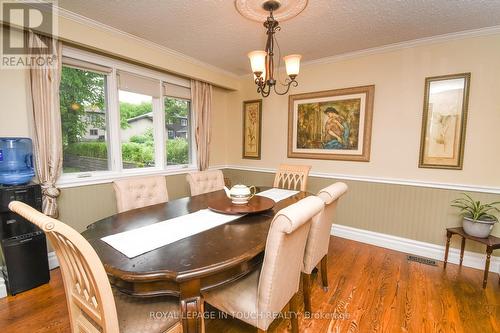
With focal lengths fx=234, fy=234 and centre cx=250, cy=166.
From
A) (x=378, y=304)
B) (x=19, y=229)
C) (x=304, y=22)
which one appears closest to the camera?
(x=378, y=304)

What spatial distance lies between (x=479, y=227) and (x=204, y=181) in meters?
2.79

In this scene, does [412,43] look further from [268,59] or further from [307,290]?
[307,290]

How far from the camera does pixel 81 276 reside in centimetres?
101

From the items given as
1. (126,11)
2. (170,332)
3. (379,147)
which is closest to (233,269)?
(170,332)

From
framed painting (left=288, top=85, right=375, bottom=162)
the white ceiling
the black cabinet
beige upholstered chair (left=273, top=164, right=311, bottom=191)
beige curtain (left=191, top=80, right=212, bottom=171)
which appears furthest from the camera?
beige curtain (left=191, top=80, right=212, bottom=171)

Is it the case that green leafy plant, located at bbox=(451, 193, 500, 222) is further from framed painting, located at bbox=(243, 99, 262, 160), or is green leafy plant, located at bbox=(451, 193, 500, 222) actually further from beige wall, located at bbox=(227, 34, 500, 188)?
framed painting, located at bbox=(243, 99, 262, 160)

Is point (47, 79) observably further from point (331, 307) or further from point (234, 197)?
point (331, 307)

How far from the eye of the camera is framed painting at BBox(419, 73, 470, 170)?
2.52 metres

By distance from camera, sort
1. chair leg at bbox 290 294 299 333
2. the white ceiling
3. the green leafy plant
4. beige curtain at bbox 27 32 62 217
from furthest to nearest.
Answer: the green leafy plant < beige curtain at bbox 27 32 62 217 < the white ceiling < chair leg at bbox 290 294 299 333

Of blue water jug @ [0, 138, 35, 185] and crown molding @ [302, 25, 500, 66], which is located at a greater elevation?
crown molding @ [302, 25, 500, 66]

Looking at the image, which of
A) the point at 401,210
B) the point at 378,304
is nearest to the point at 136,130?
the point at 378,304

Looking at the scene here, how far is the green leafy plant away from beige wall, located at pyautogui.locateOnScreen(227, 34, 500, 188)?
0.20 metres

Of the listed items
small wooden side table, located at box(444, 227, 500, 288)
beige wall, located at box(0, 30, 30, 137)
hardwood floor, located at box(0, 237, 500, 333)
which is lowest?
hardwood floor, located at box(0, 237, 500, 333)

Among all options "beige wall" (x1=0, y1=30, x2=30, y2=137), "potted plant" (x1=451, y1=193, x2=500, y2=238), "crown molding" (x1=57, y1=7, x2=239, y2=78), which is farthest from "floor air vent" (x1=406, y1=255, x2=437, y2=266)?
"beige wall" (x1=0, y1=30, x2=30, y2=137)
